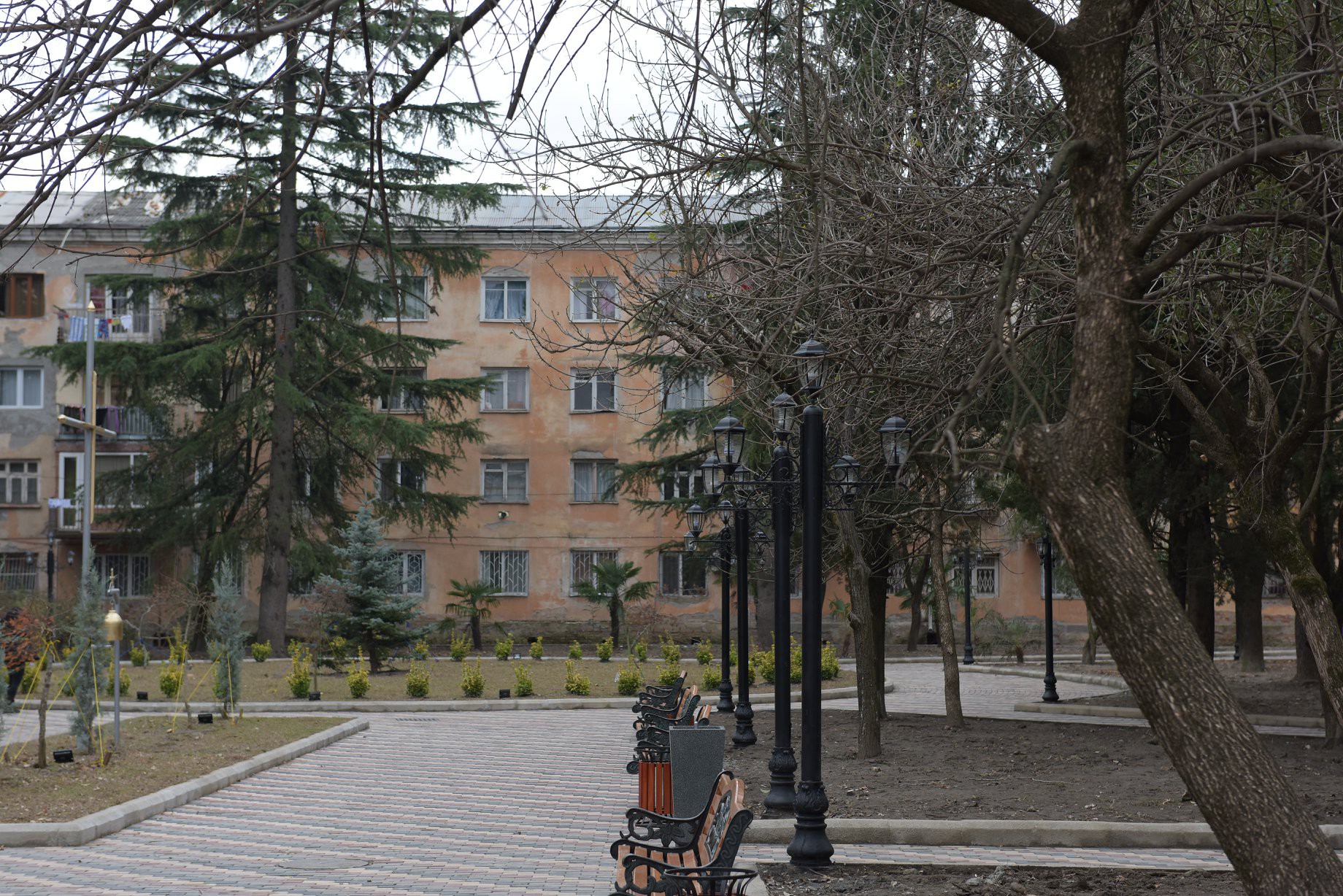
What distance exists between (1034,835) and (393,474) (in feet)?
99.2

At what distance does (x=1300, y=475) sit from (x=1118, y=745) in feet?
14.9

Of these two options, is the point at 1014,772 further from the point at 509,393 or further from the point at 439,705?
the point at 509,393

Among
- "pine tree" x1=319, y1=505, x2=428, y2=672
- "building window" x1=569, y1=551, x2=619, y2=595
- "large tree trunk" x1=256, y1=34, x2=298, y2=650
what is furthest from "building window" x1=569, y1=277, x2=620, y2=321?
"building window" x1=569, y1=551, x2=619, y2=595

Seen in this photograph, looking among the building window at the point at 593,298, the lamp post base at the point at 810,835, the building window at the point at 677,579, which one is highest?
the building window at the point at 593,298

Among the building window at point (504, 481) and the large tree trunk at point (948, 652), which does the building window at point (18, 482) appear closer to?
the building window at point (504, 481)

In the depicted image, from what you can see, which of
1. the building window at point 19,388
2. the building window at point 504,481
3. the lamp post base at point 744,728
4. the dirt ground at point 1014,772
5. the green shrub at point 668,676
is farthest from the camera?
the building window at point 504,481

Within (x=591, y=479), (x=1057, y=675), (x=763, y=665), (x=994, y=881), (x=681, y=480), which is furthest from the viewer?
(x=591, y=479)

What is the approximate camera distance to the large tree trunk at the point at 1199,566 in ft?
69.3

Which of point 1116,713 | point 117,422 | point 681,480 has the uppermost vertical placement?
point 117,422

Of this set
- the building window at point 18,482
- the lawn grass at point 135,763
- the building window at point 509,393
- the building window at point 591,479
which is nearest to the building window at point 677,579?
the building window at point 591,479

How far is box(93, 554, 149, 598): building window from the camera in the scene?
43281 mm

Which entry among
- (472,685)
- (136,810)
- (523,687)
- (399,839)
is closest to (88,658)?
(136,810)

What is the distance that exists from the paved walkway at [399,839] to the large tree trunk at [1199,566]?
1025cm

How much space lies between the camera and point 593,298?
38.4 feet
